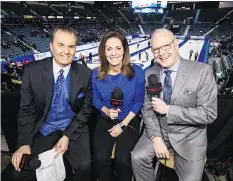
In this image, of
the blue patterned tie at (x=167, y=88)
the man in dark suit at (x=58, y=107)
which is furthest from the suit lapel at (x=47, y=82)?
the blue patterned tie at (x=167, y=88)

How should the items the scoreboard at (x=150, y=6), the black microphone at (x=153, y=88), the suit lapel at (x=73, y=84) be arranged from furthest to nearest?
the scoreboard at (x=150, y=6) → the suit lapel at (x=73, y=84) → the black microphone at (x=153, y=88)

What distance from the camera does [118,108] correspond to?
2057 mm

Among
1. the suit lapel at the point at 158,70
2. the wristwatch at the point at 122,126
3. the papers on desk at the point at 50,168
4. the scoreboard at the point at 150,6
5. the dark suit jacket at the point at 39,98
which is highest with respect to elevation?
the scoreboard at the point at 150,6

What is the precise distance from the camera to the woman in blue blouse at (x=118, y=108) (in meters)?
1.87

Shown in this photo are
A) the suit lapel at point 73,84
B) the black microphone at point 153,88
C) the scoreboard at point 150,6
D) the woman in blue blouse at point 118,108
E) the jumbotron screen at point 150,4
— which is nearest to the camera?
the black microphone at point 153,88

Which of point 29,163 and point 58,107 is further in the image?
point 58,107

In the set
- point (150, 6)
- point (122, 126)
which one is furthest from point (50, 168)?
point (150, 6)

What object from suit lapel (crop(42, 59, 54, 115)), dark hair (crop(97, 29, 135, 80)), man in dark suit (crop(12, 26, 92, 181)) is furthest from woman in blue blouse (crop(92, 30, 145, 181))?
suit lapel (crop(42, 59, 54, 115))

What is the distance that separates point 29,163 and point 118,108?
84cm

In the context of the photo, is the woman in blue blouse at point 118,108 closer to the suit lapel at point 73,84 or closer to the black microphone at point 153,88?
the suit lapel at point 73,84

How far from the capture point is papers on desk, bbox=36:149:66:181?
1.72m

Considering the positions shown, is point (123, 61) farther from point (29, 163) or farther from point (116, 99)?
point (29, 163)

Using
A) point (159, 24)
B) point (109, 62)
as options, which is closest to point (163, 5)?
point (159, 24)

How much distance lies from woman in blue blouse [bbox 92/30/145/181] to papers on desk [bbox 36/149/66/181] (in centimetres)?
29
